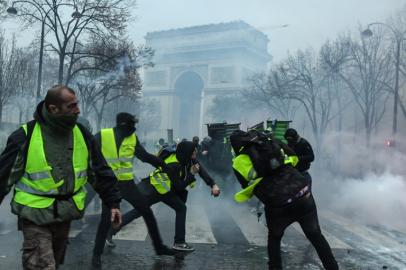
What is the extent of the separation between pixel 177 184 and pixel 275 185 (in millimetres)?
2063

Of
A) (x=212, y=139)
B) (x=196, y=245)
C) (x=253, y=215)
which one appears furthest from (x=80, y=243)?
(x=212, y=139)

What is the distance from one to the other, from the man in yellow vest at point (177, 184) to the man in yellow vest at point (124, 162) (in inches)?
21.2

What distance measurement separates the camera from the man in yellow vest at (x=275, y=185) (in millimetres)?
4137

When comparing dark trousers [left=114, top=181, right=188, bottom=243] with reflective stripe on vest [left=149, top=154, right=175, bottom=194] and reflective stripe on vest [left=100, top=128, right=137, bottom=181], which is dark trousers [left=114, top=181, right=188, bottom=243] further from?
reflective stripe on vest [left=100, top=128, right=137, bottom=181]

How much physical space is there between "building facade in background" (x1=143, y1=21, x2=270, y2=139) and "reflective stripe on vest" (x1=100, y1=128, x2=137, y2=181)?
59331 millimetres

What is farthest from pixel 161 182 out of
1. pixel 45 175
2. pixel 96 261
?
pixel 45 175

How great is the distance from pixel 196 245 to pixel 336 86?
894 inches

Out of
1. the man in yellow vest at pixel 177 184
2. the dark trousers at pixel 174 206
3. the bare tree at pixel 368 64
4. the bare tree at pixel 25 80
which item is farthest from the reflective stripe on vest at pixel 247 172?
the bare tree at pixel 25 80

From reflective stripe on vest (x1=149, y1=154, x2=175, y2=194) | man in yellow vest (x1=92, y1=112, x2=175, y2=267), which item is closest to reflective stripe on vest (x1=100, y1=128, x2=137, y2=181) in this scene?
man in yellow vest (x1=92, y1=112, x2=175, y2=267)

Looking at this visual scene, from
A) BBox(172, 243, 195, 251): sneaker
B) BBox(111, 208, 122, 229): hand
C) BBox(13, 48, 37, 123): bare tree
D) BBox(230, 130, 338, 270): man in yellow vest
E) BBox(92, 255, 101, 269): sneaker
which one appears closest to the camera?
BBox(111, 208, 122, 229): hand

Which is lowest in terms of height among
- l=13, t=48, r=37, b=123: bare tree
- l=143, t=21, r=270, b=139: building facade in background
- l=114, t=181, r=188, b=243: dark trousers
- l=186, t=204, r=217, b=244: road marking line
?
l=186, t=204, r=217, b=244: road marking line

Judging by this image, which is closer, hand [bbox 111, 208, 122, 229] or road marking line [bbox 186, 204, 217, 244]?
hand [bbox 111, 208, 122, 229]

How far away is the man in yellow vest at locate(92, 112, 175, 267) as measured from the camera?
204 inches

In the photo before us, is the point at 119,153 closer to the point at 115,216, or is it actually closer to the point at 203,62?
the point at 115,216
